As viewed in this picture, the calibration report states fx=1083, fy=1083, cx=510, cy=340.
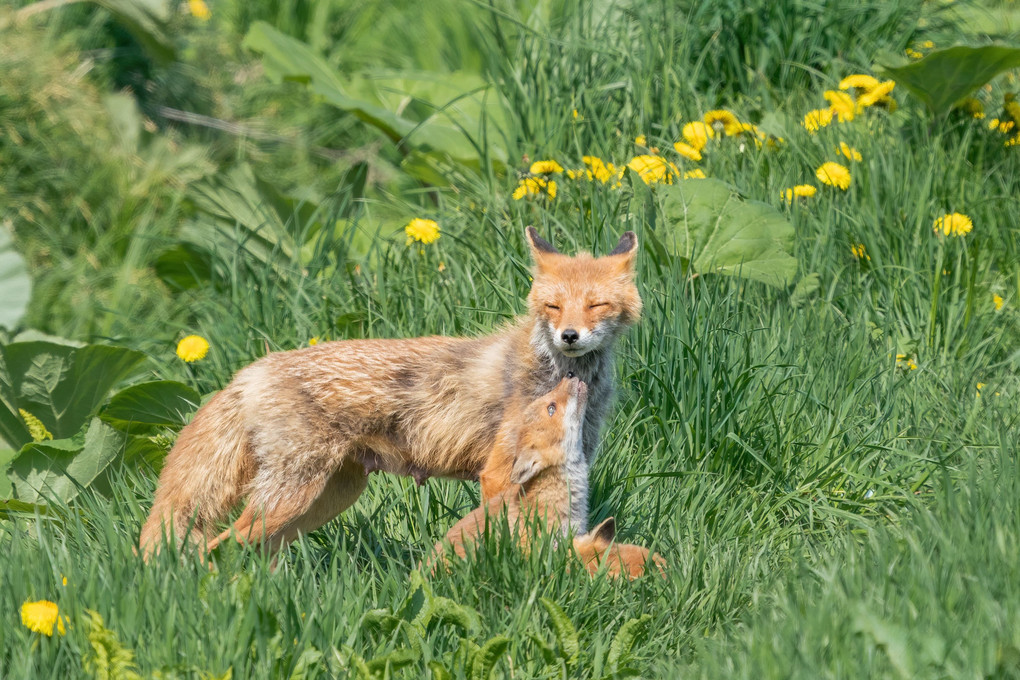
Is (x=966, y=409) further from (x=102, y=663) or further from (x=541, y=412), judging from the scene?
(x=102, y=663)

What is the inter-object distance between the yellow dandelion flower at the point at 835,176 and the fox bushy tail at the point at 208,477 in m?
3.43

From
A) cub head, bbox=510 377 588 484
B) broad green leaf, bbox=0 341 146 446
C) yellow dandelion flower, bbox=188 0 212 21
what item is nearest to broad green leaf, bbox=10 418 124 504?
broad green leaf, bbox=0 341 146 446

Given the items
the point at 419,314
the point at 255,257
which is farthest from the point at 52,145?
the point at 419,314

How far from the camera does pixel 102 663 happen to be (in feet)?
9.78

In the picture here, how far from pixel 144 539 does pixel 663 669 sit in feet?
6.16

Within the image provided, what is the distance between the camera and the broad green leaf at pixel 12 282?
Answer: 6.05 metres

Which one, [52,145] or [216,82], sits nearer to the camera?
[52,145]

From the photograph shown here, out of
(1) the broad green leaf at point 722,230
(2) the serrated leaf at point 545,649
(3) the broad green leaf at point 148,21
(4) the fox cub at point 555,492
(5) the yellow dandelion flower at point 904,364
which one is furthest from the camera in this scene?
(3) the broad green leaf at point 148,21

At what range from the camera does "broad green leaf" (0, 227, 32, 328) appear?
605cm

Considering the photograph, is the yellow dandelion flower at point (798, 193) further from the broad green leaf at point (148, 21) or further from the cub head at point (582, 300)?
the broad green leaf at point (148, 21)

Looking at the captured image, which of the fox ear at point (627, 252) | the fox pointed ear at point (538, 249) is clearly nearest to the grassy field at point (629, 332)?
the fox ear at point (627, 252)

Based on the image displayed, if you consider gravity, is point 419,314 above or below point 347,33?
below

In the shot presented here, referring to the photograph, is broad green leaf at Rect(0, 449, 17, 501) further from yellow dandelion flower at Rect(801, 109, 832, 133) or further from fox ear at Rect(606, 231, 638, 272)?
yellow dandelion flower at Rect(801, 109, 832, 133)

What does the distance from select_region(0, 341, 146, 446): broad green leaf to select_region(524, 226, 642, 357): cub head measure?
209cm
